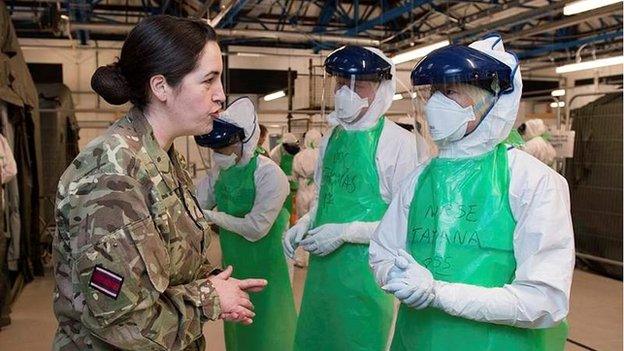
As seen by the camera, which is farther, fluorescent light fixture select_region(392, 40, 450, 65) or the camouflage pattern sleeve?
fluorescent light fixture select_region(392, 40, 450, 65)

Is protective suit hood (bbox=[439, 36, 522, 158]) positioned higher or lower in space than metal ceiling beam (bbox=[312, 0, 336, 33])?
lower

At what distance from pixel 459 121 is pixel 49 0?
6.07 metres

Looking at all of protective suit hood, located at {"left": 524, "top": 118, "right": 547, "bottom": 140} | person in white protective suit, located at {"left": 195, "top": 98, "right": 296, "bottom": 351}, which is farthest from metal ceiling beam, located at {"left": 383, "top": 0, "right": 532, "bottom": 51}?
person in white protective suit, located at {"left": 195, "top": 98, "right": 296, "bottom": 351}

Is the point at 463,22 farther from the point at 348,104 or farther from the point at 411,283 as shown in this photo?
the point at 411,283

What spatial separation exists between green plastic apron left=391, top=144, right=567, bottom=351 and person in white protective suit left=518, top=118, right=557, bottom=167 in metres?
4.51

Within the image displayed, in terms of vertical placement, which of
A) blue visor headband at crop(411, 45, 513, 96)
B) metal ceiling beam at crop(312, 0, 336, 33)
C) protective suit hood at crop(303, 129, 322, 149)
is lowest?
protective suit hood at crop(303, 129, 322, 149)

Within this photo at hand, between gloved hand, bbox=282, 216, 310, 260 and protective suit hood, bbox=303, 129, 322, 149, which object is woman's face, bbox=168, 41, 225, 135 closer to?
gloved hand, bbox=282, 216, 310, 260

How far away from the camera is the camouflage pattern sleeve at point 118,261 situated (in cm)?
112

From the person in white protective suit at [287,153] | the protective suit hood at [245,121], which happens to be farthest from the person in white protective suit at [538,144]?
the protective suit hood at [245,121]

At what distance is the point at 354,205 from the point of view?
7.59 feet

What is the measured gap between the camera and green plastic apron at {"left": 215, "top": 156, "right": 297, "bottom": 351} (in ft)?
9.73

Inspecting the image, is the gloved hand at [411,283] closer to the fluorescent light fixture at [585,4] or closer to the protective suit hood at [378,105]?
the protective suit hood at [378,105]

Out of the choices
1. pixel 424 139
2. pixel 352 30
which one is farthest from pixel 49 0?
pixel 424 139

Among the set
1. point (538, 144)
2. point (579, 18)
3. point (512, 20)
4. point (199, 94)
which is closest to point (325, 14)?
point (512, 20)
